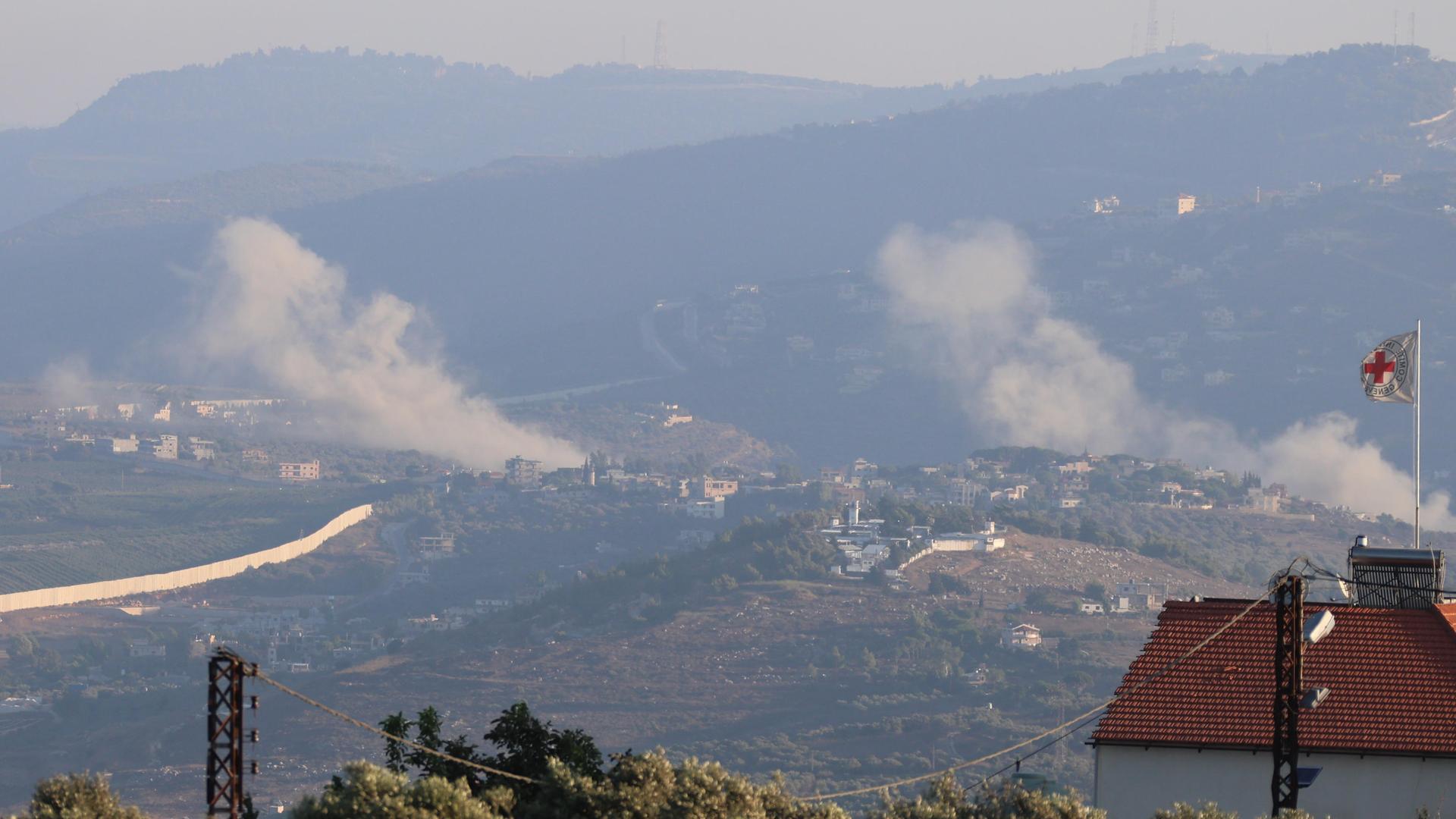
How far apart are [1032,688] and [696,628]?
31.9m

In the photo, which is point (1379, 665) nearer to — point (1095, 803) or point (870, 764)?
point (1095, 803)

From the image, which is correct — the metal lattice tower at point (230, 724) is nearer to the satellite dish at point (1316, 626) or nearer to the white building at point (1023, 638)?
the satellite dish at point (1316, 626)

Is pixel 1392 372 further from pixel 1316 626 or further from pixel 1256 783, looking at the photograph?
pixel 1256 783

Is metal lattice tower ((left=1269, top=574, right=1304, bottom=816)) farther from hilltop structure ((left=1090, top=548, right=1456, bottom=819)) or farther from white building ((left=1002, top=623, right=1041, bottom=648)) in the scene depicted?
white building ((left=1002, top=623, right=1041, bottom=648))

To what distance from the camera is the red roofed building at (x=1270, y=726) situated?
33688 millimetres

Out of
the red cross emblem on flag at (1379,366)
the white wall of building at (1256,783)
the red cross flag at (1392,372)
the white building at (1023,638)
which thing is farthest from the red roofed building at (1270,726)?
the white building at (1023,638)

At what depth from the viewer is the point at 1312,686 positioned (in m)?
34.4

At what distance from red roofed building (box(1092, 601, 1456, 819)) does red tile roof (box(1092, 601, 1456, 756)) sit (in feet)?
0.05

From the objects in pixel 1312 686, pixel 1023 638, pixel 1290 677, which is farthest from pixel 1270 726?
pixel 1023 638

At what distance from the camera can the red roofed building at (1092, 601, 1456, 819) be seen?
33.7 meters

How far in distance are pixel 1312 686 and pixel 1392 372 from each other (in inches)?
450

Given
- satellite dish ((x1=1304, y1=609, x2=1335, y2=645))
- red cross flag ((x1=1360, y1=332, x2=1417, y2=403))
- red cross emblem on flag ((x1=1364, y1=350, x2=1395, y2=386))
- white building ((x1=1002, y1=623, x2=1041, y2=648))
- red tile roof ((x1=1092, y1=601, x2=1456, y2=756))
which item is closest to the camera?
satellite dish ((x1=1304, y1=609, x2=1335, y2=645))

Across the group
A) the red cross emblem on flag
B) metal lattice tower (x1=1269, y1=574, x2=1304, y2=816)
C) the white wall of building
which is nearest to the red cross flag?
the red cross emblem on flag

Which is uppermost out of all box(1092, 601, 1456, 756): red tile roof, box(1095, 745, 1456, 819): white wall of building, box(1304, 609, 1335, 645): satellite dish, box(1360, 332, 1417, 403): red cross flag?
box(1360, 332, 1417, 403): red cross flag
